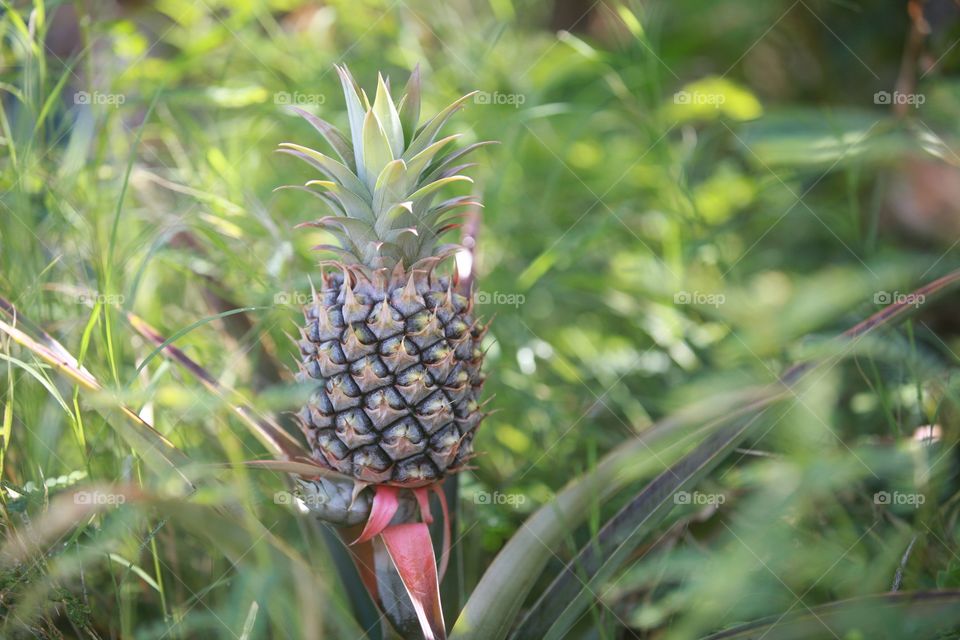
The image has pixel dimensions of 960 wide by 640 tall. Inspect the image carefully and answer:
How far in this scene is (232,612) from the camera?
1156mm

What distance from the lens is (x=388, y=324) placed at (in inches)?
42.7

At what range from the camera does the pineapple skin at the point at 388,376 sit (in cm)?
109

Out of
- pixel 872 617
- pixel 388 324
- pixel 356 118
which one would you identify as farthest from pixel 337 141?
pixel 872 617

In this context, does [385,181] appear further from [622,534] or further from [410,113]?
[622,534]

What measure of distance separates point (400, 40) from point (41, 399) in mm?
1538

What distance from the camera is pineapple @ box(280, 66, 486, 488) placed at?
3.59 ft

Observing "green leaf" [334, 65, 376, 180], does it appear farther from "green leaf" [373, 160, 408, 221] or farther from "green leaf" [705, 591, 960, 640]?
"green leaf" [705, 591, 960, 640]

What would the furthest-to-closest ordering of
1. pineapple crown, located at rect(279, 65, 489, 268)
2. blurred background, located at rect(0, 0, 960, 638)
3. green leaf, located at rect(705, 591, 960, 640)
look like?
1. blurred background, located at rect(0, 0, 960, 638)
2. pineapple crown, located at rect(279, 65, 489, 268)
3. green leaf, located at rect(705, 591, 960, 640)

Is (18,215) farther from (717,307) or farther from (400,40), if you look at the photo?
(717,307)

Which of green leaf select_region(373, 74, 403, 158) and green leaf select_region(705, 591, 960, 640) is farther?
green leaf select_region(373, 74, 403, 158)

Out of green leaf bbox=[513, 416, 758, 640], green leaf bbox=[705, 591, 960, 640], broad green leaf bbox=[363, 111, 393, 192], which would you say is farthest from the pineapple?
green leaf bbox=[705, 591, 960, 640]

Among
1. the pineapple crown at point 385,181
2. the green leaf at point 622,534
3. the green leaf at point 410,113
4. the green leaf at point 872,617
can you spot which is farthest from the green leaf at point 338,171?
the green leaf at point 872,617

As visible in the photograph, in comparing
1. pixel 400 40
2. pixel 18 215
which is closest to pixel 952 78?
pixel 400 40

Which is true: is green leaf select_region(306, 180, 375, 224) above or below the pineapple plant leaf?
above
